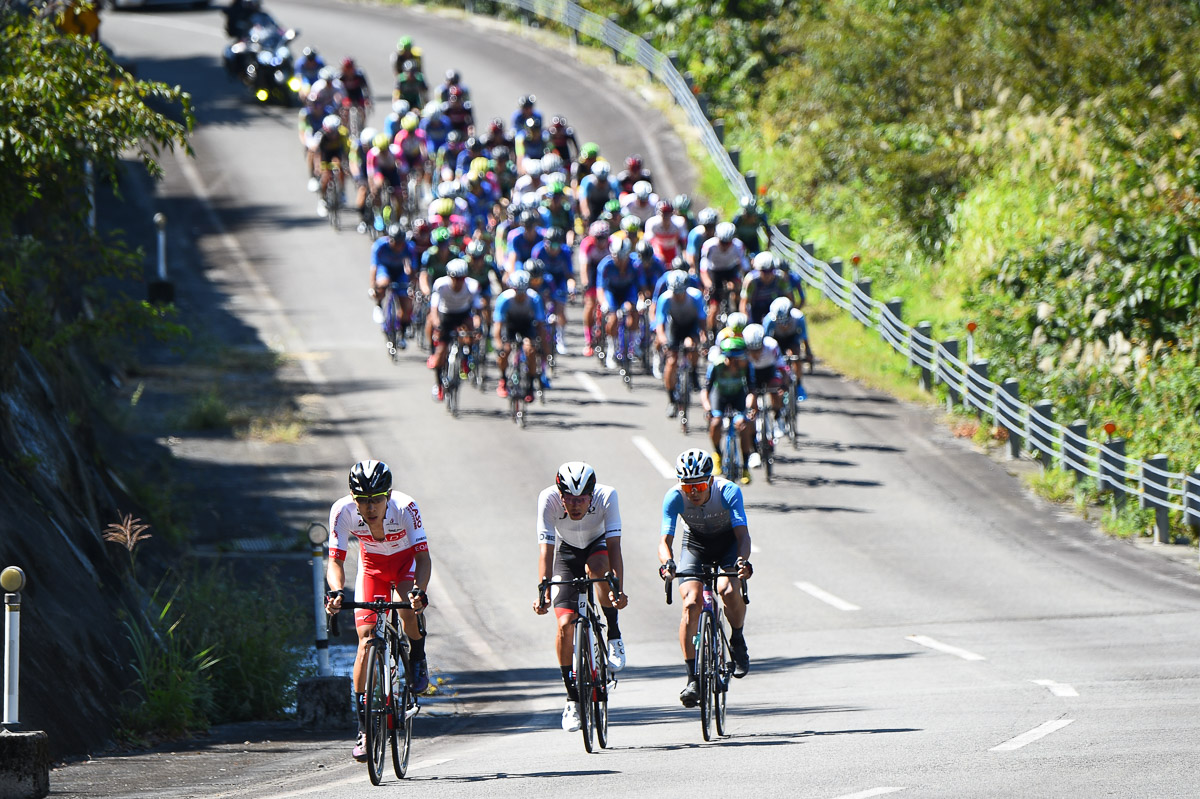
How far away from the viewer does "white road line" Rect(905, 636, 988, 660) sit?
15007 millimetres

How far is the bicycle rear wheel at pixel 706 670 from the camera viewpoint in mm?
11445

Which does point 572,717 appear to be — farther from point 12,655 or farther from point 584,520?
point 12,655

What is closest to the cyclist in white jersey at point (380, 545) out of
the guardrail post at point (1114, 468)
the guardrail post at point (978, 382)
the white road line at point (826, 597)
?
the white road line at point (826, 597)

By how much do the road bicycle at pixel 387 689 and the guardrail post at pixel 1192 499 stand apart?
11.4 meters

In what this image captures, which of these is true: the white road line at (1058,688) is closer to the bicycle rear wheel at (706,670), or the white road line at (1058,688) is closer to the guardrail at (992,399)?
the bicycle rear wheel at (706,670)

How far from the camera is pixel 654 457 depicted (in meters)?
23.4

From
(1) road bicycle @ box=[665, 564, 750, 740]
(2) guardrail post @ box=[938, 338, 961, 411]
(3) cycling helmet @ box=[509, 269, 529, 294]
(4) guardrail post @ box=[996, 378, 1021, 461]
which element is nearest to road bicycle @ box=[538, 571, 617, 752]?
(1) road bicycle @ box=[665, 564, 750, 740]

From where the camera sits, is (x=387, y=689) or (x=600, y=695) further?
(x=600, y=695)

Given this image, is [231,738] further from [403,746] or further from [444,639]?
[444,639]

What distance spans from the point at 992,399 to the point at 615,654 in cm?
1348

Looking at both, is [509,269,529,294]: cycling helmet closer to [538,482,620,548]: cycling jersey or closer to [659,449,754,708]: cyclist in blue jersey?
[659,449,754,708]: cyclist in blue jersey

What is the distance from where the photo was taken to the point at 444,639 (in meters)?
17.0

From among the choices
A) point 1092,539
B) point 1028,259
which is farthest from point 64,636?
point 1028,259

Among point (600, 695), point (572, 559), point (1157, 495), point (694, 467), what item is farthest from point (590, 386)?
point (600, 695)
